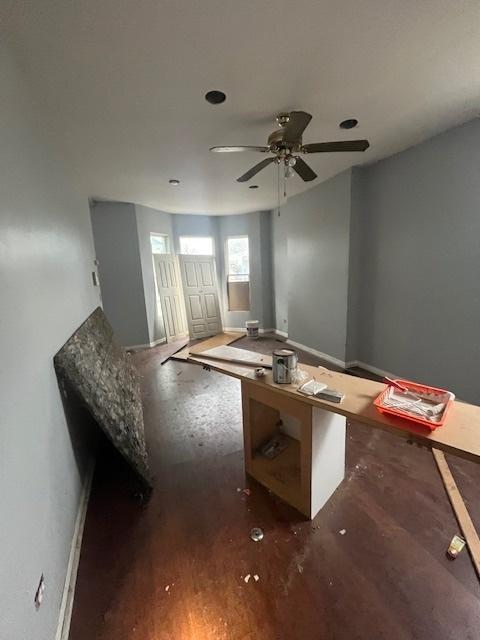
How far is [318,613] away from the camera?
42.9 inches

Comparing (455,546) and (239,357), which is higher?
(239,357)

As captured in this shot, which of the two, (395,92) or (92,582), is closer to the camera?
(92,582)

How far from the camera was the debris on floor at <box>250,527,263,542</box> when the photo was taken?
1398 mm

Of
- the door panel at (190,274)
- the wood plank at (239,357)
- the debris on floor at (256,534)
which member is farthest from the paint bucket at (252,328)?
the debris on floor at (256,534)

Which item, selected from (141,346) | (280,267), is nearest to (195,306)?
(141,346)

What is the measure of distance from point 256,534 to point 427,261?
2.89 meters

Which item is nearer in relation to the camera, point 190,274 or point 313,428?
point 313,428

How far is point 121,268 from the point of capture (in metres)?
4.59

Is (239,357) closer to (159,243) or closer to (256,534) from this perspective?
(256,534)

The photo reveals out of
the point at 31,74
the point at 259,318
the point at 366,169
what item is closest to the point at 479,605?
the point at 31,74

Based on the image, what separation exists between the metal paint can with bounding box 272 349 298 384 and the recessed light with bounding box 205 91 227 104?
5.93ft

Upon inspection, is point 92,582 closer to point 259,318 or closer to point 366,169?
point 366,169

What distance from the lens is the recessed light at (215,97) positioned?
5.70 feet

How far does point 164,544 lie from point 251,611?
0.55 meters
